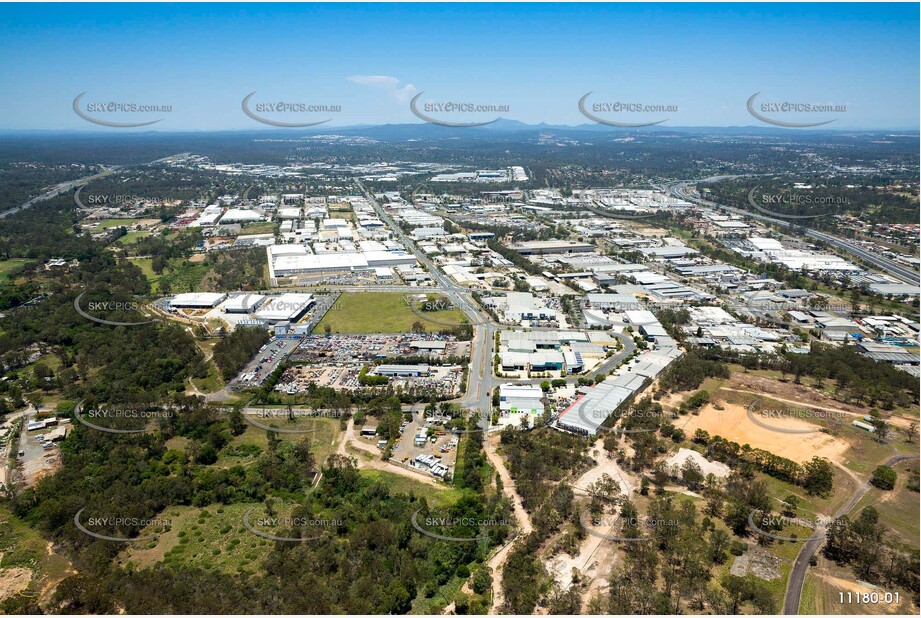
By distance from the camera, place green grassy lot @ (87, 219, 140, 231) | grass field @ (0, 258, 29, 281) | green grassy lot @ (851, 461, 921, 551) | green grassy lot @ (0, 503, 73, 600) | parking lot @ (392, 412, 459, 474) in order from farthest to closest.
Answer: green grassy lot @ (87, 219, 140, 231) < grass field @ (0, 258, 29, 281) < parking lot @ (392, 412, 459, 474) < green grassy lot @ (851, 461, 921, 551) < green grassy lot @ (0, 503, 73, 600)

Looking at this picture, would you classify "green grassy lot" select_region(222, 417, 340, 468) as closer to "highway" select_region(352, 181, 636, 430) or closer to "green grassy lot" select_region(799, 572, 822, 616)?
"highway" select_region(352, 181, 636, 430)

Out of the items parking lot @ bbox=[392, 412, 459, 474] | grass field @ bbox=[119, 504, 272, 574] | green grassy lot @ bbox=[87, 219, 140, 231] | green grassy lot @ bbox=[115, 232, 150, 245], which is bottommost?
grass field @ bbox=[119, 504, 272, 574]

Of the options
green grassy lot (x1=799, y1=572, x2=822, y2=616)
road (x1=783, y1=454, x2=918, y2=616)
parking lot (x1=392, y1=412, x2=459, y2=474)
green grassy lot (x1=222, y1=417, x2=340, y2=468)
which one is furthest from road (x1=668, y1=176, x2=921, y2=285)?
green grassy lot (x1=222, y1=417, x2=340, y2=468)

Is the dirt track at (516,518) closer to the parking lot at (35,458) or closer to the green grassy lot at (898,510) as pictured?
the green grassy lot at (898,510)

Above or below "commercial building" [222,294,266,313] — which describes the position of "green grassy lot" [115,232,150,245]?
above

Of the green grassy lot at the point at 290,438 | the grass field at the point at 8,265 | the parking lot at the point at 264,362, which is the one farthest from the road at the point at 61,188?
the green grassy lot at the point at 290,438

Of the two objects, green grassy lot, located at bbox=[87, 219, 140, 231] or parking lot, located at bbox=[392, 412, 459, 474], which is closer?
parking lot, located at bbox=[392, 412, 459, 474]

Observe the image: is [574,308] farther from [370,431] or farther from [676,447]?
[370,431]

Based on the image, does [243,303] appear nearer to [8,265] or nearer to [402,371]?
[402,371]
